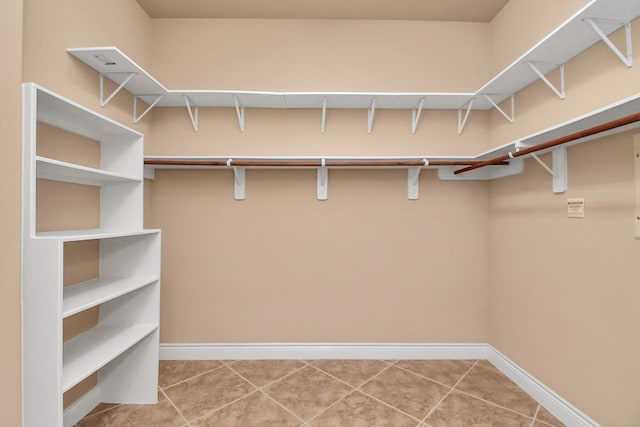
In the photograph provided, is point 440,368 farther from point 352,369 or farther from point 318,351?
point 318,351

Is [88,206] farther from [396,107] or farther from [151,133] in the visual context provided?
[396,107]

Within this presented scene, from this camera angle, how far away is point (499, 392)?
1.94 meters

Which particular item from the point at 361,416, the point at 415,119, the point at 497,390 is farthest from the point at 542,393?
the point at 415,119

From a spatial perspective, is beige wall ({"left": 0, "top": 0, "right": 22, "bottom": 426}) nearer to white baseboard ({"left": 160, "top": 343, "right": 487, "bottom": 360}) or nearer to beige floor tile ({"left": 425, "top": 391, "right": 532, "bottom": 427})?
white baseboard ({"left": 160, "top": 343, "right": 487, "bottom": 360})

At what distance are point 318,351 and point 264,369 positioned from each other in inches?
16.4

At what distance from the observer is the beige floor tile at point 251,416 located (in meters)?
1.67

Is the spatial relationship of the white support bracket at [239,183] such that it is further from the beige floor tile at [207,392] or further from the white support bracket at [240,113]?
the beige floor tile at [207,392]

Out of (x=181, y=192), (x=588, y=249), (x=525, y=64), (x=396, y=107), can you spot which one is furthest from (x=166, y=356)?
(x=525, y=64)

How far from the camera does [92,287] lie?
162cm

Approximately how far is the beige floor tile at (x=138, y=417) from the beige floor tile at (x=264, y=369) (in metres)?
0.50

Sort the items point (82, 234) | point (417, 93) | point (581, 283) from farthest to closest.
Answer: point (417, 93) < point (581, 283) < point (82, 234)

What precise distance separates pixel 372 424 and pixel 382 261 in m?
1.08

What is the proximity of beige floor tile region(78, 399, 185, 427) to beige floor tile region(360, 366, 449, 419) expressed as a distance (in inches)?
44.6

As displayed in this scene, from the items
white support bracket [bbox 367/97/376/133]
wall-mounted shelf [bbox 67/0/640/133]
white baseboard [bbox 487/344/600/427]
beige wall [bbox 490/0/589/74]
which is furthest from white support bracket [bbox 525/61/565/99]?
white baseboard [bbox 487/344/600/427]
